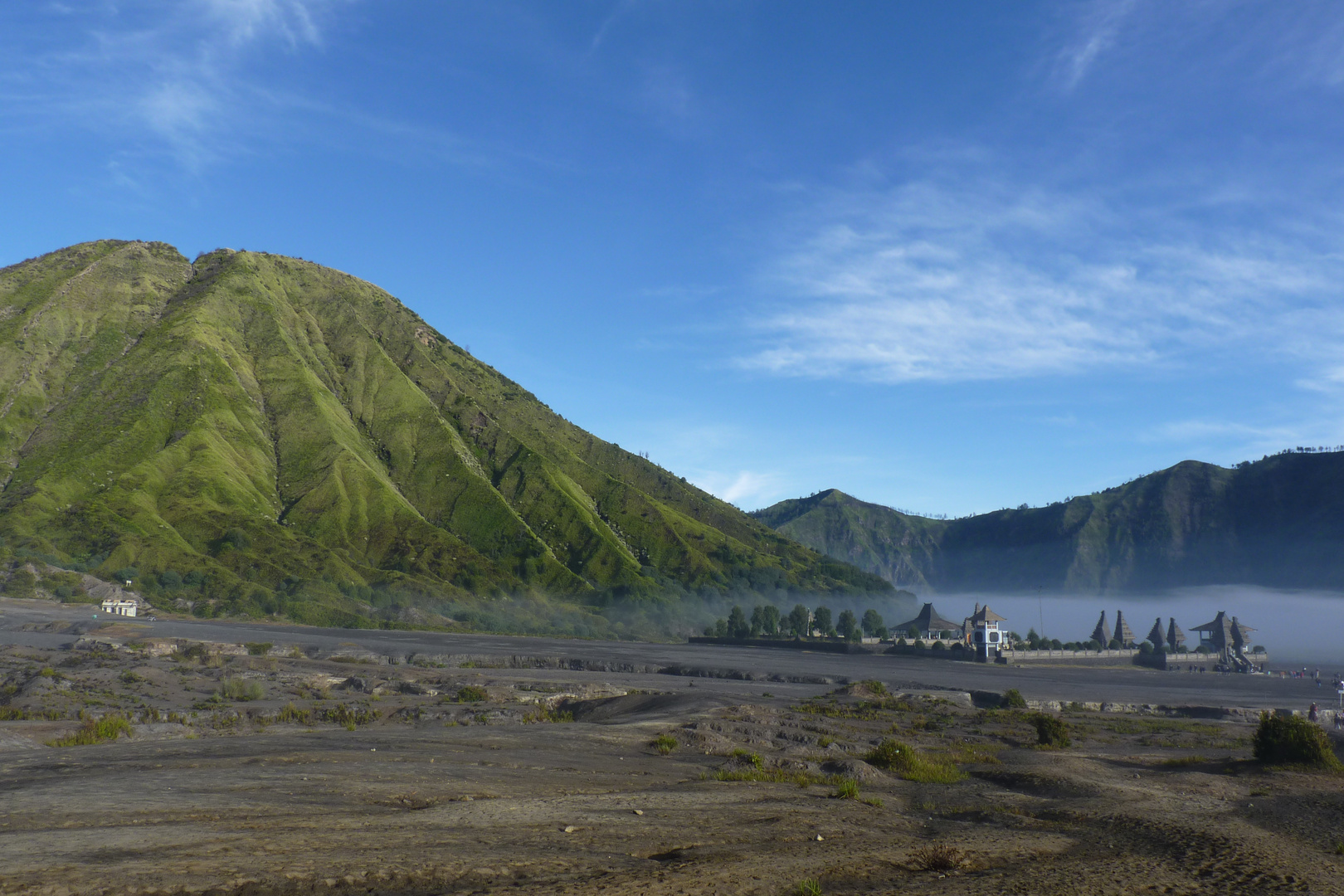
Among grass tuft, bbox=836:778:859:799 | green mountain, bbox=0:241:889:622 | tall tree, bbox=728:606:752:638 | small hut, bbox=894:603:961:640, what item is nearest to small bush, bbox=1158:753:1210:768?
grass tuft, bbox=836:778:859:799

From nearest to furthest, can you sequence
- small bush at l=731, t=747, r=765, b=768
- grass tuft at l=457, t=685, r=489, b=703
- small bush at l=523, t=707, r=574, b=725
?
small bush at l=731, t=747, r=765, b=768
small bush at l=523, t=707, r=574, b=725
grass tuft at l=457, t=685, r=489, b=703

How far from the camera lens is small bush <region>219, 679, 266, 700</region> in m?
43.5

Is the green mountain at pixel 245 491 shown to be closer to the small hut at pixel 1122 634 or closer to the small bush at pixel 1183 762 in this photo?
the small hut at pixel 1122 634

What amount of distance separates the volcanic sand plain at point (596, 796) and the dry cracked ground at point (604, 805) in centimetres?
10

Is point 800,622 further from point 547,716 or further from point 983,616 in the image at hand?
point 547,716

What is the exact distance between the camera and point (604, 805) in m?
19.1

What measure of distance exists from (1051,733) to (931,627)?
109 meters

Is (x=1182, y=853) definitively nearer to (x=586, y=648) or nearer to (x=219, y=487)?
(x=586, y=648)

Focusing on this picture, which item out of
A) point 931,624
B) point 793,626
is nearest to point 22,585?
point 793,626

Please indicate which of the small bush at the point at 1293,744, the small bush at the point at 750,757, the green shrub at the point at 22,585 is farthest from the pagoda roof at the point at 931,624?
the green shrub at the point at 22,585

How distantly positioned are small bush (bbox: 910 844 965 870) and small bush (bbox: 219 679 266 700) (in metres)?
39.0

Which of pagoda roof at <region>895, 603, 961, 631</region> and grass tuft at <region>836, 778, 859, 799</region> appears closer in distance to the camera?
grass tuft at <region>836, 778, 859, 799</region>

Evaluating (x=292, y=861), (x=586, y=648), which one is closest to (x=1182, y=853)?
(x=292, y=861)

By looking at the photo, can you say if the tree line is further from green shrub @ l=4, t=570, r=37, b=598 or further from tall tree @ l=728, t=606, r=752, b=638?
green shrub @ l=4, t=570, r=37, b=598
